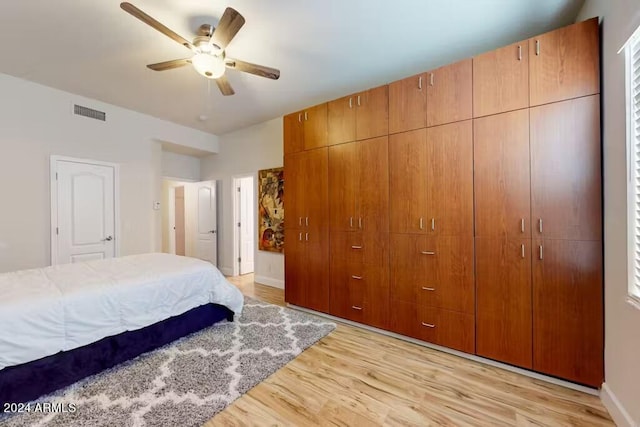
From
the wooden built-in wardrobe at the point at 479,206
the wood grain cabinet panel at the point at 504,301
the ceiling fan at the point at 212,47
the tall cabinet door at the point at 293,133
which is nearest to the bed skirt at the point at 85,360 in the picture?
the wooden built-in wardrobe at the point at 479,206

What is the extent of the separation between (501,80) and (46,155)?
5251 mm

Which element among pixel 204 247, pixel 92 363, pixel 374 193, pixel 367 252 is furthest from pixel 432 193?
pixel 204 247

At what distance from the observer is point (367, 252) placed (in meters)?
2.93

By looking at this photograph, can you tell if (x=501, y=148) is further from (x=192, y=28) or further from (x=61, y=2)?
(x=61, y=2)

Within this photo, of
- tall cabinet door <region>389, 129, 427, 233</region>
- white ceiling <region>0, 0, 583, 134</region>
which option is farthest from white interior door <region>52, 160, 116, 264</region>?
tall cabinet door <region>389, 129, 427, 233</region>

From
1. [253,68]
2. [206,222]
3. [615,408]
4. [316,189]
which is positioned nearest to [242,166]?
[206,222]

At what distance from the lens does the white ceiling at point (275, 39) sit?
6.94 ft

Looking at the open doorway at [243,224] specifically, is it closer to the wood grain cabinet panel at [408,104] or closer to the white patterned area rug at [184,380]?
the white patterned area rug at [184,380]

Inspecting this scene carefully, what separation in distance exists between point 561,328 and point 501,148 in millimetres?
1439

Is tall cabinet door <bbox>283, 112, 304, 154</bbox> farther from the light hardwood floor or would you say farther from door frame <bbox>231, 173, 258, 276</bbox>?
the light hardwood floor

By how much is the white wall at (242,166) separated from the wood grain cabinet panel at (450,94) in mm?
2697

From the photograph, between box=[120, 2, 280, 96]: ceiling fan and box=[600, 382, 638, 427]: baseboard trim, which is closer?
box=[600, 382, 638, 427]: baseboard trim

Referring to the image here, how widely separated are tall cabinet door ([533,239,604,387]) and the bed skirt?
3.06 metres

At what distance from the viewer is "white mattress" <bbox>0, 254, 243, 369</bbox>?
1732mm
